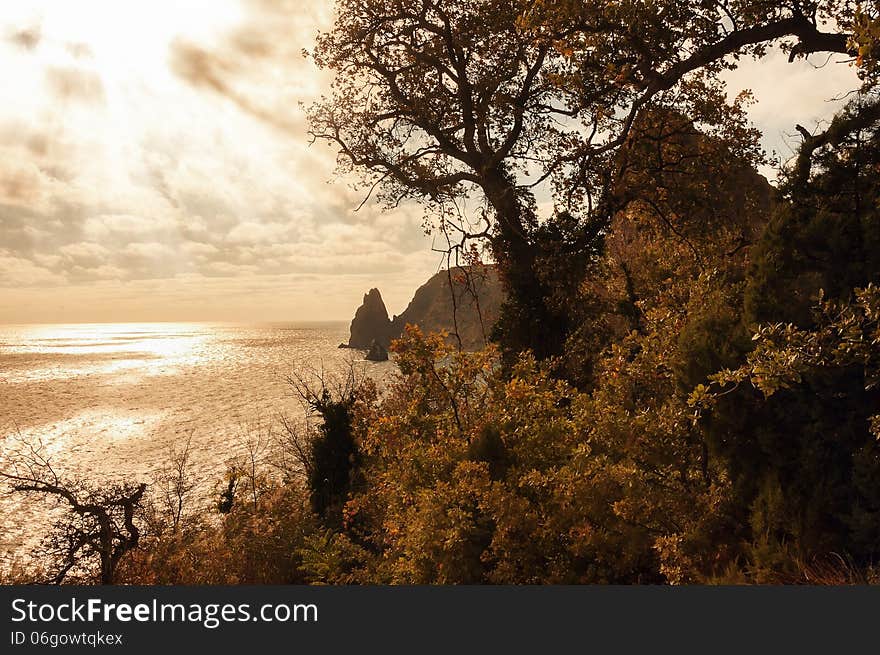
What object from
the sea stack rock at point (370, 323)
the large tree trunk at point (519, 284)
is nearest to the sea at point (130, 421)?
the large tree trunk at point (519, 284)

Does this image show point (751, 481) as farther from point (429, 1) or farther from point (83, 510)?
point (83, 510)

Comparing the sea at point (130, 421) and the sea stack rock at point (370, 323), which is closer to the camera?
the sea at point (130, 421)

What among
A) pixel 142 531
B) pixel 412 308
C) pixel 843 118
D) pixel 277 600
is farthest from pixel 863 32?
pixel 412 308

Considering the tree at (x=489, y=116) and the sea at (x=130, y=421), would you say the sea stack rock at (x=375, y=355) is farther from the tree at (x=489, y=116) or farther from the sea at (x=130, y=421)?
the tree at (x=489, y=116)

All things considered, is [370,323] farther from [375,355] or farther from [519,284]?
[519,284]

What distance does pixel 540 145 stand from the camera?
44.6 ft

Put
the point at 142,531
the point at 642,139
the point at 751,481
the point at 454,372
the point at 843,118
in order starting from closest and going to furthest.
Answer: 1. the point at 751,481
2. the point at 843,118
3. the point at 454,372
4. the point at 642,139
5. the point at 142,531

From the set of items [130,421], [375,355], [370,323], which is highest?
[370,323]

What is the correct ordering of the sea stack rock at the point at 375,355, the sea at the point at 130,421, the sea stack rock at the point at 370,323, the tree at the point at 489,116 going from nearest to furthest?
the tree at the point at 489,116, the sea at the point at 130,421, the sea stack rock at the point at 375,355, the sea stack rock at the point at 370,323

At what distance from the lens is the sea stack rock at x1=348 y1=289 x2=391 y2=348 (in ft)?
426

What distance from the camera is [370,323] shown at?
5128 inches

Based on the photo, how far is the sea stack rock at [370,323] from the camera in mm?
129750

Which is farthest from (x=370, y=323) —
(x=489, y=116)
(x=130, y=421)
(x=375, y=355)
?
(x=489, y=116)

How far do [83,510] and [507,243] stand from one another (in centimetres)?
1450
